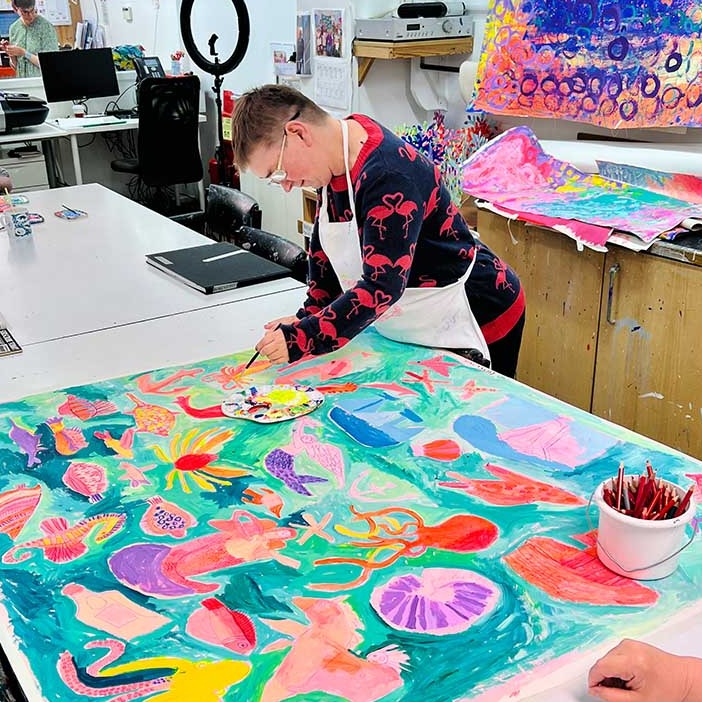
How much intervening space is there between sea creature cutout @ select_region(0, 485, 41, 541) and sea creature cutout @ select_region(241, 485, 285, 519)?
1.05 ft

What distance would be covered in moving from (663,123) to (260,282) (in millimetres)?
1385

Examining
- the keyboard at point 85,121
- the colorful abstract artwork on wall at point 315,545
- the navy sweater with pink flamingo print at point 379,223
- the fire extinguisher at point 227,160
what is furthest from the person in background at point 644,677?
the keyboard at point 85,121

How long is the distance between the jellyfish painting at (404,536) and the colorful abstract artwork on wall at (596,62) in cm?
187

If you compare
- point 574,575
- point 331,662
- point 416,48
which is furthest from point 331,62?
point 331,662

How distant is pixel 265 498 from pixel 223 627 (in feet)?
0.92

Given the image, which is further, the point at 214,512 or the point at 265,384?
the point at 265,384

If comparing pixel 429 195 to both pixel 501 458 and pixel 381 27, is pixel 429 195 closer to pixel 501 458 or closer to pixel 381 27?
pixel 501 458

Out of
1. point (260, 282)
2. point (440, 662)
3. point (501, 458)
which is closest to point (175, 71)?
point (260, 282)

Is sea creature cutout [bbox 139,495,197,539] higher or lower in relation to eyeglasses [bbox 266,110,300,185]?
lower

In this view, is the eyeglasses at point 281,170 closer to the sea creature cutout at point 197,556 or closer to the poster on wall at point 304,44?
the sea creature cutout at point 197,556

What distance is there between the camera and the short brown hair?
156 cm

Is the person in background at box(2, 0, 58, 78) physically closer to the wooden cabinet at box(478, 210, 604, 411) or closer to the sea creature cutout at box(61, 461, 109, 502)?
the wooden cabinet at box(478, 210, 604, 411)

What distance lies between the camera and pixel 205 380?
1.66m

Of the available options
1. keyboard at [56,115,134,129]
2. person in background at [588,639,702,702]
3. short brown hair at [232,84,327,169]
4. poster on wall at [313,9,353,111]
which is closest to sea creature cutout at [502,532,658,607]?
person in background at [588,639,702,702]
